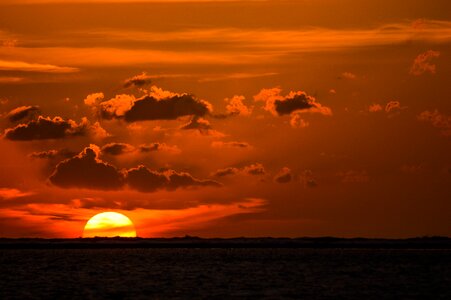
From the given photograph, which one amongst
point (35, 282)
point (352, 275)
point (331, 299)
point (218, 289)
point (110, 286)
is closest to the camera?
point (331, 299)

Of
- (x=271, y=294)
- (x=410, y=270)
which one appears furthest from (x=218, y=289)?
(x=410, y=270)

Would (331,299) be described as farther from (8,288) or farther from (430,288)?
(8,288)

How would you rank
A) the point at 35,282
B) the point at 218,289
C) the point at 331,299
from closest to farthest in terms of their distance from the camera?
1. the point at 331,299
2. the point at 218,289
3. the point at 35,282

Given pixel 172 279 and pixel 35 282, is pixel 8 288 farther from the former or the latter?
pixel 172 279

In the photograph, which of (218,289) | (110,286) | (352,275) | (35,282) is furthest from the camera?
(352,275)

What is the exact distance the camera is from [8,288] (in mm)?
109688

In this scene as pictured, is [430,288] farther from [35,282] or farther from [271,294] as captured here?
[35,282]

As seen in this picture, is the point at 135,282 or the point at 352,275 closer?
the point at 135,282

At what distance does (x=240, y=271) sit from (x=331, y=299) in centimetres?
5098

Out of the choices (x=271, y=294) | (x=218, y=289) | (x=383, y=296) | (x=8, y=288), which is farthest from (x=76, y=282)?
(x=383, y=296)

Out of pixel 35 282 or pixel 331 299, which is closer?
pixel 331 299

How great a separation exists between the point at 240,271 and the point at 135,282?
2871 cm

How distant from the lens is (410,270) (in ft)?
491

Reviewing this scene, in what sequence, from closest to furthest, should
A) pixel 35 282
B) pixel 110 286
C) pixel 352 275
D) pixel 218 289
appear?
pixel 218 289 < pixel 110 286 < pixel 35 282 < pixel 352 275
